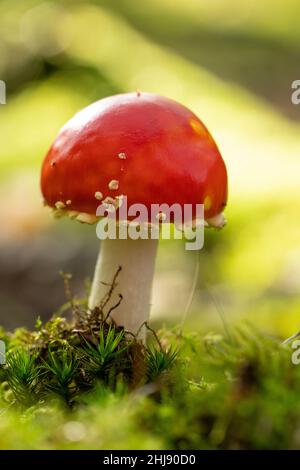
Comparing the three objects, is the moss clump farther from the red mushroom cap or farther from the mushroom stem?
the red mushroom cap

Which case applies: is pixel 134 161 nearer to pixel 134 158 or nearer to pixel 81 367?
pixel 134 158

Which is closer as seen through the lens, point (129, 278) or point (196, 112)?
point (129, 278)

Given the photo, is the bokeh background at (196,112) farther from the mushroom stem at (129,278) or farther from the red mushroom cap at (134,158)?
the red mushroom cap at (134,158)

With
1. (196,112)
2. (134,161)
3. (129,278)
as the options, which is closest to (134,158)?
(134,161)

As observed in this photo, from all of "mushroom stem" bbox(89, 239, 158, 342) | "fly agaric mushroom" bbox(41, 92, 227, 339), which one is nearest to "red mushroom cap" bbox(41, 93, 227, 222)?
"fly agaric mushroom" bbox(41, 92, 227, 339)

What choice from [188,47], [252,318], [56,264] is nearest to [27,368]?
[252,318]

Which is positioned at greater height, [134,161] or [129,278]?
[134,161]
